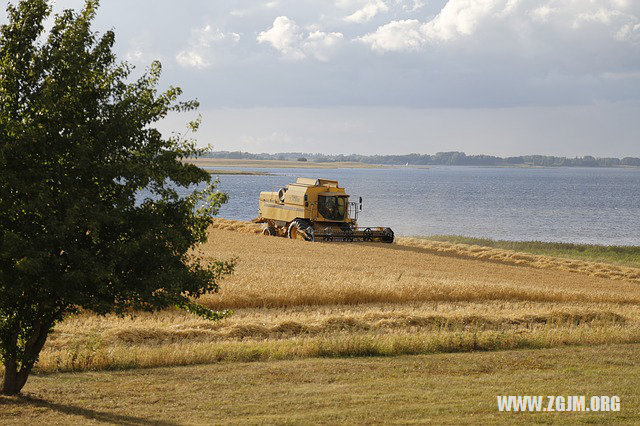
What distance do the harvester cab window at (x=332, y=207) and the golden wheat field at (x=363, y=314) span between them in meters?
5.64

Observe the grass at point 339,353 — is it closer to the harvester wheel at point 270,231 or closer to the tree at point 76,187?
the tree at point 76,187

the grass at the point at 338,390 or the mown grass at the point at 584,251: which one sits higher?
the grass at the point at 338,390

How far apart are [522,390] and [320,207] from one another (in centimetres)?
3248

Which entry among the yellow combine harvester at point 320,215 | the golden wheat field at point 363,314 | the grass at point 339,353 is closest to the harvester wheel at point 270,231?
the yellow combine harvester at point 320,215

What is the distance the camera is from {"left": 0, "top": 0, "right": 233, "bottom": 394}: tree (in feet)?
34.8

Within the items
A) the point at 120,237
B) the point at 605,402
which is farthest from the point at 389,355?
the point at 120,237

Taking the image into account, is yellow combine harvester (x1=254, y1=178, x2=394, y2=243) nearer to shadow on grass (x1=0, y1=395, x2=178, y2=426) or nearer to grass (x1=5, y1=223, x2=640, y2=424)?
grass (x1=5, y1=223, x2=640, y2=424)

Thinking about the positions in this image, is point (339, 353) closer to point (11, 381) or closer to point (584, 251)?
point (11, 381)

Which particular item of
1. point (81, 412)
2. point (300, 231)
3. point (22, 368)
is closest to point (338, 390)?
point (81, 412)

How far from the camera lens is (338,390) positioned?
1221 cm

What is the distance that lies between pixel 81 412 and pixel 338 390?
382 cm

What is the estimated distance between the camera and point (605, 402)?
11.3m

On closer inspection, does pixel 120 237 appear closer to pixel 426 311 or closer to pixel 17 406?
pixel 17 406

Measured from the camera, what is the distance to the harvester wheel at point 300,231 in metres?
44.1
